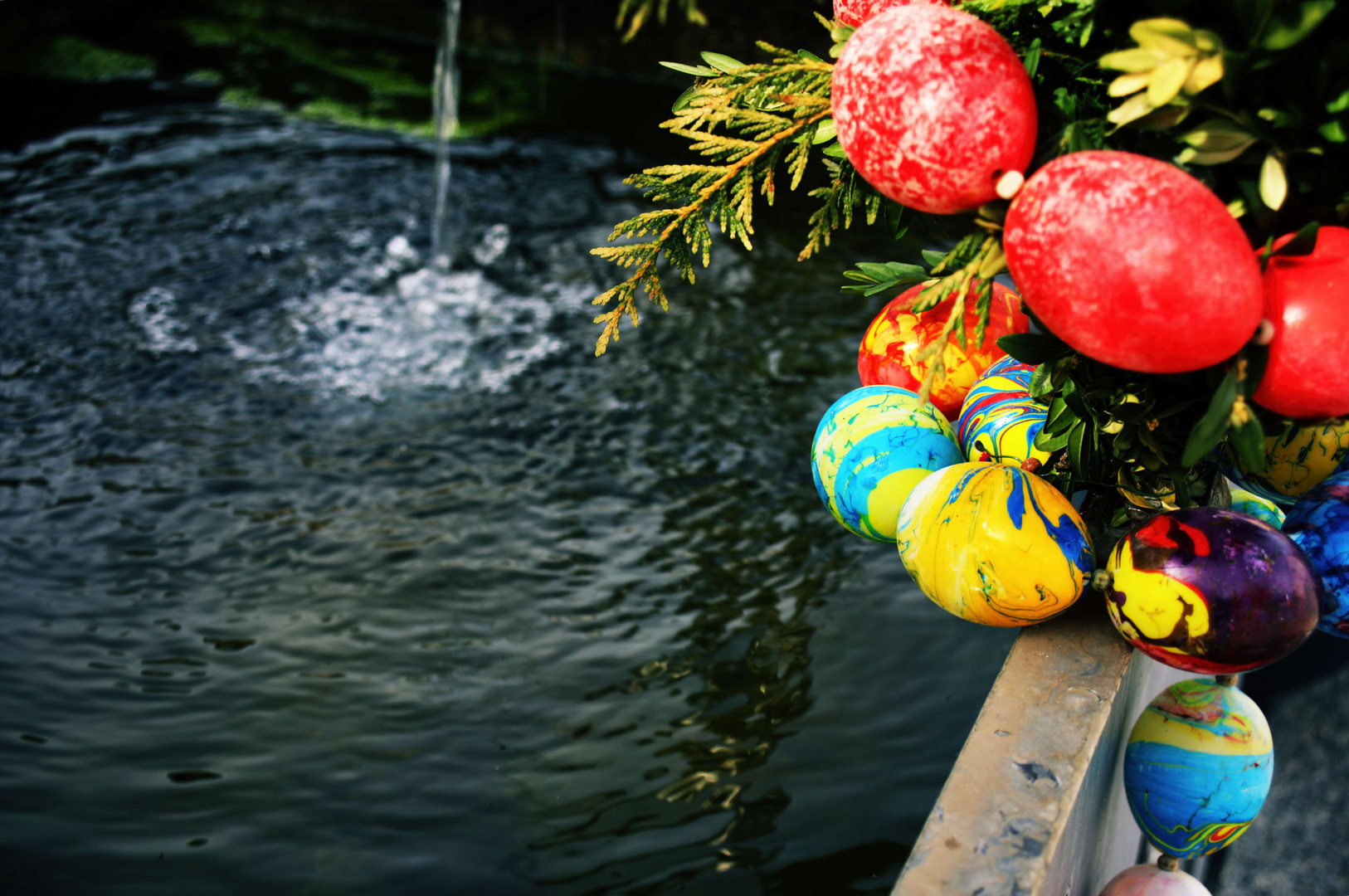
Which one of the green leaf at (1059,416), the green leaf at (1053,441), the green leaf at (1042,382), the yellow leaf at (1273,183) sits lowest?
the green leaf at (1053,441)

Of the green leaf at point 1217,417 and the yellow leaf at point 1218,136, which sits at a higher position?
the yellow leaf at point 1218,136

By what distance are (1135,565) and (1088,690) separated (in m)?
0.25

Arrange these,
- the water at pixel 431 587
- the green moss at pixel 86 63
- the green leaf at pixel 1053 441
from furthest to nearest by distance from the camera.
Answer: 1. the green moss at pixel 86 63
2. the water at pixel 431 587
3. the green leaf at pixel 1053 441

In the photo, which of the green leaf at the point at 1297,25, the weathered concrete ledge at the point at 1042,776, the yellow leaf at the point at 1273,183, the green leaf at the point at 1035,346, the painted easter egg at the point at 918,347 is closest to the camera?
the green leaf at the point at 1297,25

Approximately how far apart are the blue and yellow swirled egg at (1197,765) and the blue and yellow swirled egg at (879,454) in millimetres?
556

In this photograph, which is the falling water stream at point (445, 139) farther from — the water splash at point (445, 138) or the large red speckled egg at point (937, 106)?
the large red speckled egg at point (937, 106)

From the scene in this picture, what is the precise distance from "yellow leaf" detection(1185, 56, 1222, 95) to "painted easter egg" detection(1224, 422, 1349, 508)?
2.61 feet

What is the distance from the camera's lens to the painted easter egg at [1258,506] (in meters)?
1.82

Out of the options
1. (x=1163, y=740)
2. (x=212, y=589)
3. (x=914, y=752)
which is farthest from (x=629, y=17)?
(x=1163, y=740)

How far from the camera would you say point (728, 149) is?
55.4 inches

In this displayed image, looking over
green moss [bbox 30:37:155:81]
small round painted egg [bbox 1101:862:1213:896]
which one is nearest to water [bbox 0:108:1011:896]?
small round painted egg [bbox 1101:862:1213:896]

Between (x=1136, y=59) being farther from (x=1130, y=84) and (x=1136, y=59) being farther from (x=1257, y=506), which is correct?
(x=1257, y=506)

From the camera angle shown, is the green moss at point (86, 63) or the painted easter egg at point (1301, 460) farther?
the green moss at point (86, 63)

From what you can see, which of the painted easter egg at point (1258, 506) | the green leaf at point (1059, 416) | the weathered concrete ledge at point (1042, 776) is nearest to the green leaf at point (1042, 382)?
the green leaf at point (1059, 416)
